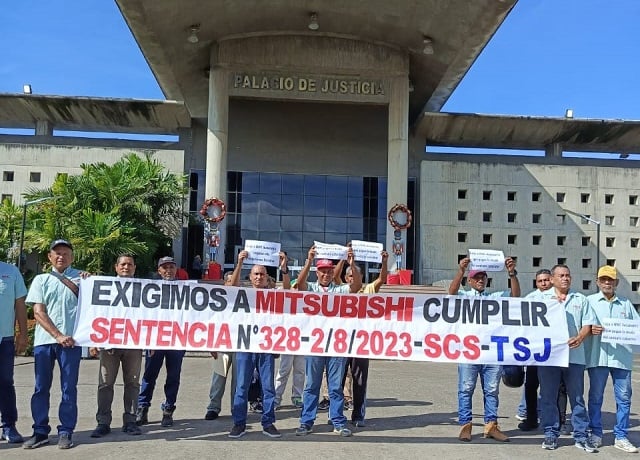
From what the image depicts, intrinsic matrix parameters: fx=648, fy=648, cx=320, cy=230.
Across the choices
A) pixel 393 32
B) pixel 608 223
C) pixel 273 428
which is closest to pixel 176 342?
pixel 273 428

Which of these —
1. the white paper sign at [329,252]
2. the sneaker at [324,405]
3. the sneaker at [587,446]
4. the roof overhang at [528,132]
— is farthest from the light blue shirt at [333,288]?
the roof overhang at [528,132]

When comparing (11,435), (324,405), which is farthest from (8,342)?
(324,405)

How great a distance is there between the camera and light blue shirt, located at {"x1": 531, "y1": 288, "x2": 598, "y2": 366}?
7.23 m

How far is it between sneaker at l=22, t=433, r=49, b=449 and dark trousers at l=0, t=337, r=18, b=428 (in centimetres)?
34

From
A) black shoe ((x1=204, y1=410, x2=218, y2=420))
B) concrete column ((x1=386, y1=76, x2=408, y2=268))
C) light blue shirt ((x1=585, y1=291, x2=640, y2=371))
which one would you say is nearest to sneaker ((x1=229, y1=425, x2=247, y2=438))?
black shoe ((x1=204, y1=410, x2=218, y2=420))

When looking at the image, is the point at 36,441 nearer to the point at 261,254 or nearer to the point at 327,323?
the point at 261,254

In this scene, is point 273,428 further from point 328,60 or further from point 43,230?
point 328,60

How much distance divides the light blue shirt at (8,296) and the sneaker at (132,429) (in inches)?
63.4

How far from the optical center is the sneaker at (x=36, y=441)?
6594 millimetres

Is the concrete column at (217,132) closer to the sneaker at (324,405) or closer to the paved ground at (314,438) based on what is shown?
the paved ground at (314,438)

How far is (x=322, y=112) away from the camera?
33.8m

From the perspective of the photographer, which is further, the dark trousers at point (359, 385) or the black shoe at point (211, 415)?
the black shoe at point (211, 415)

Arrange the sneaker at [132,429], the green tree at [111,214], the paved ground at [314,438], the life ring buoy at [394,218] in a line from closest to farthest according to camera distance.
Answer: the paved ground at [314,438] < the sneaker at [132,429] < the green tree at [111,214] < the life ring buoy at [394,218]

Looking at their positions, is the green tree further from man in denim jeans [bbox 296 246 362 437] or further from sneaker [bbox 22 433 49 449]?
man in denim jeans [bbox 296 246 362 437]
